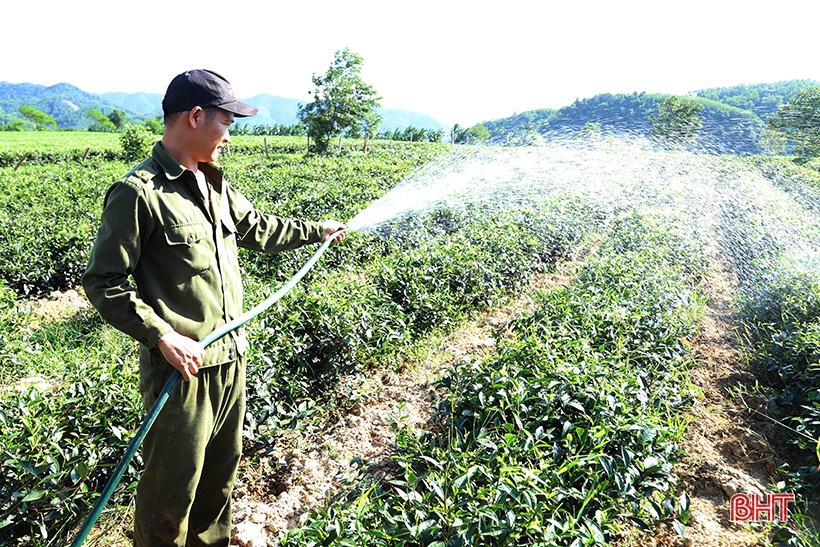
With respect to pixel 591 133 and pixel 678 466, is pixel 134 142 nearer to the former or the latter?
pixel 591 133

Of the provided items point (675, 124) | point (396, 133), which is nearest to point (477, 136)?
point (396, 133)

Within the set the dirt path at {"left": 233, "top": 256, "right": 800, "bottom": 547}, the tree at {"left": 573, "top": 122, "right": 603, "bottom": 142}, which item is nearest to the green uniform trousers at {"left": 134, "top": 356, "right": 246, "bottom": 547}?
the dirt path at {"left": 233, "top": 256, "right": 800, "bottom": 547}

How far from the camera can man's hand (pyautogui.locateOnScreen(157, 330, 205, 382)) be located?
1841 mm

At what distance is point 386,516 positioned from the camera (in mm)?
2164

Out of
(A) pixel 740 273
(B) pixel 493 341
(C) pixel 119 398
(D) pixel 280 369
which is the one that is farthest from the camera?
(A) pixel 740 273

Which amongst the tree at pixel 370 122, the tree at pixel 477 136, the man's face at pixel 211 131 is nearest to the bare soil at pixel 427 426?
the man's face at pixel 211 131

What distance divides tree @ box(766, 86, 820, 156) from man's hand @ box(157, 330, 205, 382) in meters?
23.5

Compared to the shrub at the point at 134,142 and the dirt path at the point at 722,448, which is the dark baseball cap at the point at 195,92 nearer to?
the dirt path at the point at 722,448

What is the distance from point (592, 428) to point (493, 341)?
247cm

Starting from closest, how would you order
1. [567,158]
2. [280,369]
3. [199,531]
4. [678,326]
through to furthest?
[199,531], [280,369], [678,326], [567,158]

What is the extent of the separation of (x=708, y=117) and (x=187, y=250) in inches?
1609

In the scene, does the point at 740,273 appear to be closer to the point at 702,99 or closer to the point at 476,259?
→ the point at 476,259

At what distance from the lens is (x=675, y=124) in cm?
2867

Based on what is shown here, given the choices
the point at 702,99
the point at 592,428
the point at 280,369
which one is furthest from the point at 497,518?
the point at 702,99
